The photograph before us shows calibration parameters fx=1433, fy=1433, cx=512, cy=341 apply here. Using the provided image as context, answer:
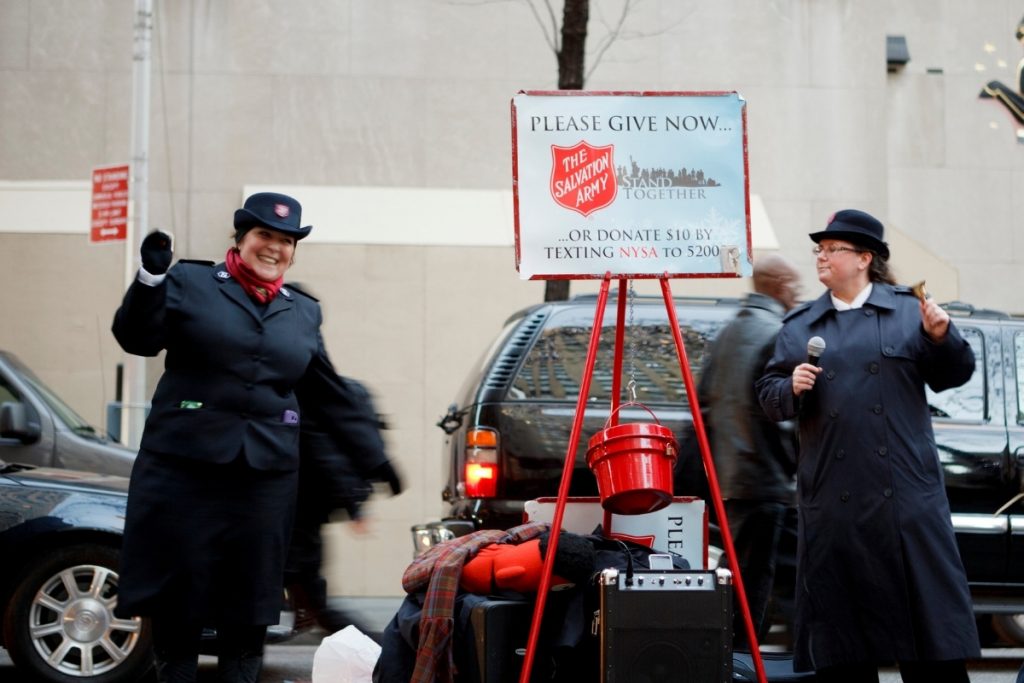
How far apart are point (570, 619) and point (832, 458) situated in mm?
1091

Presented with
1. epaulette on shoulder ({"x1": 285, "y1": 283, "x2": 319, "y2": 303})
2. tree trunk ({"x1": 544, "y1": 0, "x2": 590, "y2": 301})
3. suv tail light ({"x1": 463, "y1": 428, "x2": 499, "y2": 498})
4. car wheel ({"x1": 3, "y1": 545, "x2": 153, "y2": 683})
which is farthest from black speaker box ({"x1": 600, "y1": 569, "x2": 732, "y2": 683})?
tree trunk ({"x1": 544, "y1": 0, "x2": 590, "y2": 301})

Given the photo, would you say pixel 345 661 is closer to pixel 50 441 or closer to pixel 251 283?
pixel 251 283

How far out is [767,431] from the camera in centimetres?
659

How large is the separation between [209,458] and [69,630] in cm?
245

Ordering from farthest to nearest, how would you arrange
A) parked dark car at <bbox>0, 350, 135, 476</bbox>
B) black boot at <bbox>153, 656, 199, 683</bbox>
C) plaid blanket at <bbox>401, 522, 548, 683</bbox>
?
1. parked dark car at <bbox>0, 350, 135, 476</bbox>
2. plaid blanket at <bbox>401, 522, 548, 683</bbox>
3. black boot at <bbox>153, 656, 199, 683</bbox>

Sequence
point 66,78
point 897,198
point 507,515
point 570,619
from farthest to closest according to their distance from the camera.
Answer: point 897,198 < point 66,78 < point 507,515 < point 570,619

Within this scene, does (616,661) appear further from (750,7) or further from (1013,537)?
(750,7)

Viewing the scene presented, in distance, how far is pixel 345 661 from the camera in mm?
5977

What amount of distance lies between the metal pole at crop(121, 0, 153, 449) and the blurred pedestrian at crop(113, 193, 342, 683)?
674cm

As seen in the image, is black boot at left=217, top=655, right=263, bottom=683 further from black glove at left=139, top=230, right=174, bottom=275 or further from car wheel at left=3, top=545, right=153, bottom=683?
car wheel at left=3, top=545, right=153, bottom=683

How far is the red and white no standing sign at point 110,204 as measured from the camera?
1127 centimetres

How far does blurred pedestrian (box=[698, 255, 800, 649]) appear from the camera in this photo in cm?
657

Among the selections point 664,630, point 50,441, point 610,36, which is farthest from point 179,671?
point 610,36

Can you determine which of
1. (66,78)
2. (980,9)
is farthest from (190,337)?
(980,9)
